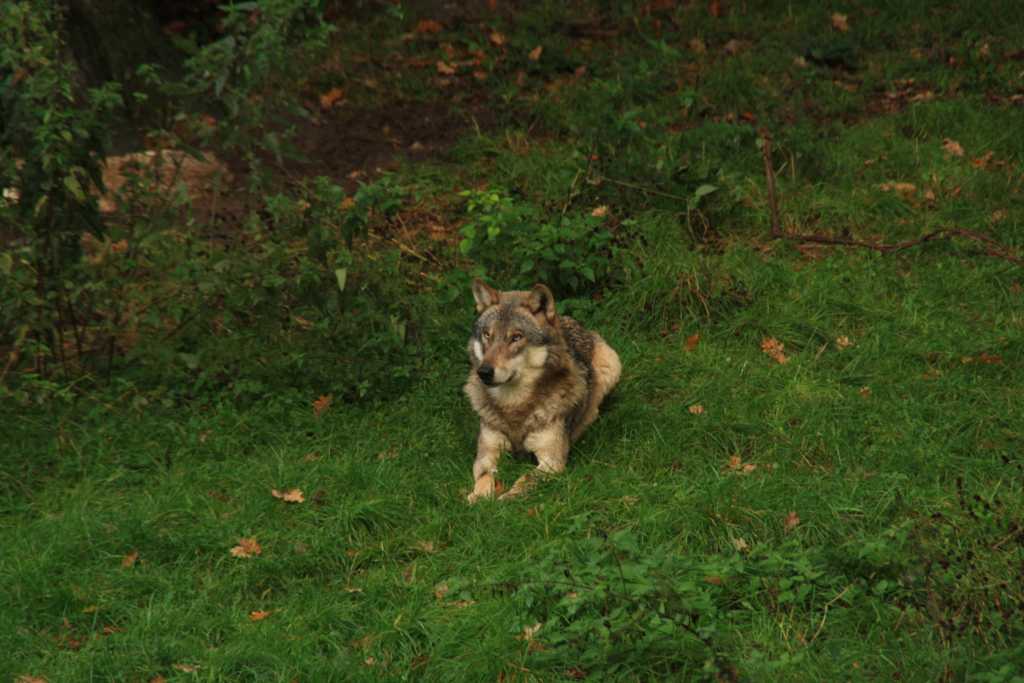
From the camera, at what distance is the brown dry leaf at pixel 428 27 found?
43.2 feet

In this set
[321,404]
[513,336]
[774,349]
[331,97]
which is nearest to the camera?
[513,336]

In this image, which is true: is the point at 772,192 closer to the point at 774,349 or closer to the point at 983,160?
the point at 774,349

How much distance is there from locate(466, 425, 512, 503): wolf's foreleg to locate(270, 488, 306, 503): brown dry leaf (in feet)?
3.05

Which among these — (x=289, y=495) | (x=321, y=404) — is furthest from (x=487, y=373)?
(x=321, y=404)

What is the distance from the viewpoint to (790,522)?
5.82m

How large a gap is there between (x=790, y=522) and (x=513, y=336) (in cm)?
205

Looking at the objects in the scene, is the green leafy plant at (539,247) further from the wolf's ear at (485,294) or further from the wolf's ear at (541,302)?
the wolf's ear at (541,302)

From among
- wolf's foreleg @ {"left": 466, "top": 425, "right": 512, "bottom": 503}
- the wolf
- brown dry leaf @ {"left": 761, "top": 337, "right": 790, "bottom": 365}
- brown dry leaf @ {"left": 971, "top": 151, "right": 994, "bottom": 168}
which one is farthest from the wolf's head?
brown dry leaf @ {"left": 971, "top": 151, "right": 994, "bottom": 168}

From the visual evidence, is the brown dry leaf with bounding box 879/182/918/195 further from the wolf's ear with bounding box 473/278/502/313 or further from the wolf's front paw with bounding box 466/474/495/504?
the wolf's front paw with bounding box 466/474/495/504

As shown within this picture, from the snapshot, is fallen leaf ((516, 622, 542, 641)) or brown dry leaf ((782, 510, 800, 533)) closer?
fallen leaf ((516, 622, 542, 641))

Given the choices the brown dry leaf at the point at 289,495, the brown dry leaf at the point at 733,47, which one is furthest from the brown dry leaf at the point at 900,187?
the brown dry leaf at the point at 289,495

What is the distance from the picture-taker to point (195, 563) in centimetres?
605

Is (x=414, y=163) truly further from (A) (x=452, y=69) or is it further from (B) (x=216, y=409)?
(B) (x=216, y=409)

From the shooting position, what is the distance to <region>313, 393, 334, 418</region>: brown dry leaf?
7.78 meters
